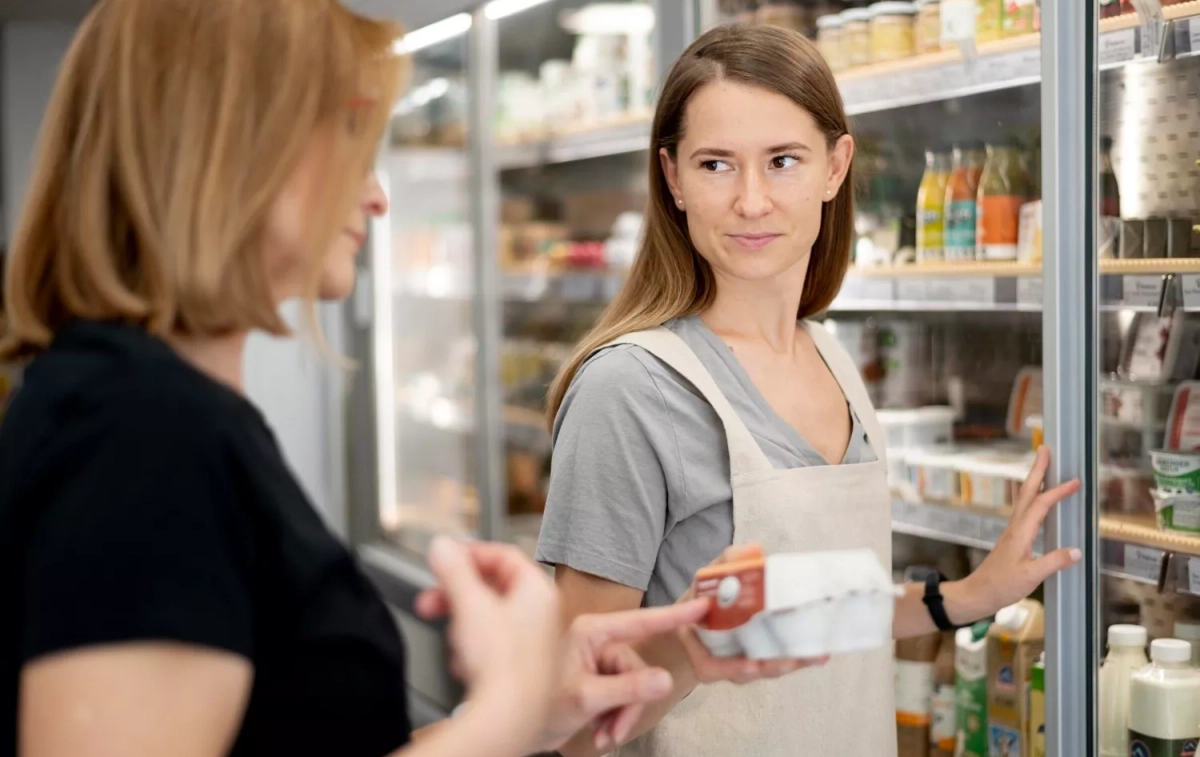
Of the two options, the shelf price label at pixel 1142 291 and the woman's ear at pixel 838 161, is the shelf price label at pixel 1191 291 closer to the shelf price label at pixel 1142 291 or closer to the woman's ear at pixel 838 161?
the shelf price label at pixel 1142 291

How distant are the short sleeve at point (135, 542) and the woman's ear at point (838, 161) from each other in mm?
1052

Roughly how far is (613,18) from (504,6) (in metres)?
0.37

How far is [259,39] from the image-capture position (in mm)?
840

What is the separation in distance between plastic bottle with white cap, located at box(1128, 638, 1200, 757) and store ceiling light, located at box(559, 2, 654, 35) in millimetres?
2391

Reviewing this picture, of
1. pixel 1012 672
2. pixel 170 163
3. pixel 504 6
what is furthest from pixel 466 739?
pixel 504 6

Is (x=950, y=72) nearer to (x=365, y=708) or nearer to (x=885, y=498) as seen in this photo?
(x=885, y=498)

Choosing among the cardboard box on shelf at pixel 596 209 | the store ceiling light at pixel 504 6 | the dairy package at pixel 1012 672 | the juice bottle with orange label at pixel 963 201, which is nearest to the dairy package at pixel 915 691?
the dairy package at pixel 1012 672

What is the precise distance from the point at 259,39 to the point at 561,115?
116 inches

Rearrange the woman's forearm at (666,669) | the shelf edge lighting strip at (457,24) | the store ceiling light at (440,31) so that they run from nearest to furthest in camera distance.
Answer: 1. the woman's forearm at (666,669)
2. the shelf edge lighting strip at (457,24)
3. the store ceiling light at (440,31)

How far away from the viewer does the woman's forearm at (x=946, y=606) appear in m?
1.67

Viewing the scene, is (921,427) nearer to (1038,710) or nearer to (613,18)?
(1038,710)

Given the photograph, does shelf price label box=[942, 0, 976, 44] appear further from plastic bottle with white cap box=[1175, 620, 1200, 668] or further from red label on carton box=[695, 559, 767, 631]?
red label on carton box=[695, 559, 767, 631]

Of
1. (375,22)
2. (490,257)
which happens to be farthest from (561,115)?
(375,22)

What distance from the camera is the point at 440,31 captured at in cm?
423
